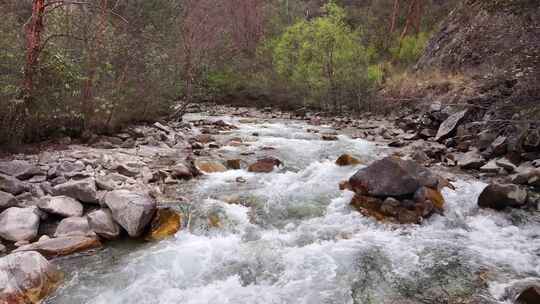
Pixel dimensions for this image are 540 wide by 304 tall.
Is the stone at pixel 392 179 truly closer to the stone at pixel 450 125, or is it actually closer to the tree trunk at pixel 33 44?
the stone at pixel 450 125

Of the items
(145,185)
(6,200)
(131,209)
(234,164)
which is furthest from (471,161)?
(6,200)

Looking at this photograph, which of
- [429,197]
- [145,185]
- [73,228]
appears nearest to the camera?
[73,228]

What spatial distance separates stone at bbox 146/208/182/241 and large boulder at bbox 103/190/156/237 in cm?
12

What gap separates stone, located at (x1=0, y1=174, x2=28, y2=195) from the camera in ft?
22.1

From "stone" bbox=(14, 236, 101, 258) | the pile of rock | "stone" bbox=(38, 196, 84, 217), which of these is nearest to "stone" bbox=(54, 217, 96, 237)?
"stone" bbox=(14, 236, 101, 258)

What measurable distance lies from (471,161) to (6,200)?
9.54 meters

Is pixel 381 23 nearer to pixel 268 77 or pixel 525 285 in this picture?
pixel 268 77

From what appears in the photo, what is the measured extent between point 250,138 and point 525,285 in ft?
34.0

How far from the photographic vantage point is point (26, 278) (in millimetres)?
4637

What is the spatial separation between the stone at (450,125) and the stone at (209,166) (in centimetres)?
703

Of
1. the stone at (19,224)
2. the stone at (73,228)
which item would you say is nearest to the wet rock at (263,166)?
the stone at (73,228)

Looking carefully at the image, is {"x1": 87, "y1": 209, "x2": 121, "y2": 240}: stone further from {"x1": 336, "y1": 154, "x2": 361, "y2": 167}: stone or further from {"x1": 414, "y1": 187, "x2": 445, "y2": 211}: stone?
{"x1": 336, "y1": 154, "x2": 361, "y2": 167}: stone

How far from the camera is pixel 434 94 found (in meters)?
16.9

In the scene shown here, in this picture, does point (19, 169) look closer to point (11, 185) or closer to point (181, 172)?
point (11, 185)
